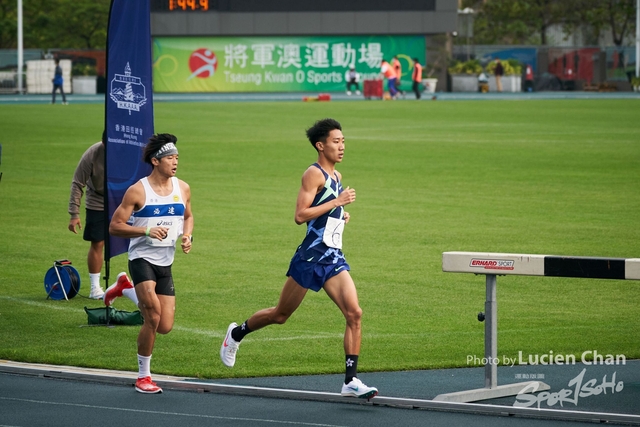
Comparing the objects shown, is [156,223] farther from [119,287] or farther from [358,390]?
[119,287]

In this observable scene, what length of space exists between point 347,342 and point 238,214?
12.4m

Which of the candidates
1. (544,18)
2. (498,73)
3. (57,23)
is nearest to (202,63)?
(57,23)

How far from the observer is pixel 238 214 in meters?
20.7

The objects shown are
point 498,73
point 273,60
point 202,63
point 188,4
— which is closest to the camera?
point 188,4

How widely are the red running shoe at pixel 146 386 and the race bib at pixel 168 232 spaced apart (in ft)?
3.54

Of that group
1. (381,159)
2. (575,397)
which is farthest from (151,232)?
(381,159)

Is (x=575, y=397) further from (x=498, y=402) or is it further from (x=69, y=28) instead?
(x=69, y=28)

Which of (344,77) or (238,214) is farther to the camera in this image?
(344,77)

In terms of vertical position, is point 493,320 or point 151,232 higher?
point 151,232

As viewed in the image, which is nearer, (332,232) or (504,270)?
(504,270)

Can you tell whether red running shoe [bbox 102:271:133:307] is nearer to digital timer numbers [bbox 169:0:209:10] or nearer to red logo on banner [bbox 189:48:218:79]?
digital timer numbers [bbox 169:0:209:10]

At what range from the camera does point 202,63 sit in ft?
231

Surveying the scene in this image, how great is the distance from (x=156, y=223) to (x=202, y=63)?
62.5m

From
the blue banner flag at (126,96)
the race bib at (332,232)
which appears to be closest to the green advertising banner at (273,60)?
the blue banner flag at (126,96)
